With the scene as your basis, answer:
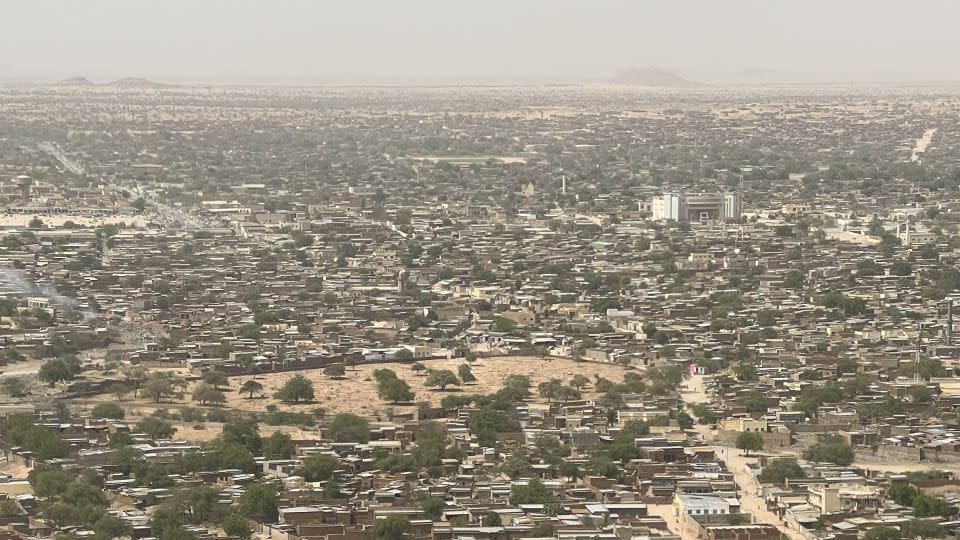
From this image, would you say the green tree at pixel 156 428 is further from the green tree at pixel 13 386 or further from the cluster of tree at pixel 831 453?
the cluster of tree at pixel 831 453

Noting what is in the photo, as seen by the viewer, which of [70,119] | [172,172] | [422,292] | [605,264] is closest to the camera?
[422,292]

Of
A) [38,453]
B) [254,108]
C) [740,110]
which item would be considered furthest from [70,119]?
[38,453]

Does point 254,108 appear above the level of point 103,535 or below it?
below

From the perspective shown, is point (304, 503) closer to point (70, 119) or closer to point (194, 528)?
point (194, 528)

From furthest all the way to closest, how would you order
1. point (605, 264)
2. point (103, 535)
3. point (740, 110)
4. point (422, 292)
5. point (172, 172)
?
1. point (740, 110)
2. point (172, 172)
3. point (605, 264)
4. point (422, 292)
5. point (103, 535)

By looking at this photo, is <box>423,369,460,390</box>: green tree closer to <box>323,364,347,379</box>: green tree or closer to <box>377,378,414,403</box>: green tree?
<box>377,378,414,403</box>: green tree

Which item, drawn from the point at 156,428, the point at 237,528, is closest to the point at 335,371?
the point at 156,428
